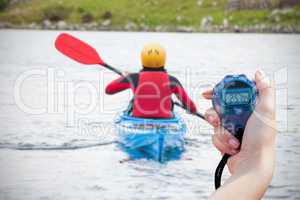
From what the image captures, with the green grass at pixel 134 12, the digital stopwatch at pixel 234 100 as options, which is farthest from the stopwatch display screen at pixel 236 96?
the green grass at pixel 134 12

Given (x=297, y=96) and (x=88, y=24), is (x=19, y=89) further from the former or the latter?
(x=88, y=24)

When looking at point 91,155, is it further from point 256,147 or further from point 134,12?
point 134,12

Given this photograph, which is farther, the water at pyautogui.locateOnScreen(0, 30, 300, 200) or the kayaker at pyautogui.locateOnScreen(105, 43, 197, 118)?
the kayaker at pyautogui.locateOnScreen(105, 43, 197, 118)

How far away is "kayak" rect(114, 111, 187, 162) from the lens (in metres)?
7.36

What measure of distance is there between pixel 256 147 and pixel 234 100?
18cm

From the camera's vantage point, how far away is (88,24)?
269ft

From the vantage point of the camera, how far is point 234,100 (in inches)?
66.6

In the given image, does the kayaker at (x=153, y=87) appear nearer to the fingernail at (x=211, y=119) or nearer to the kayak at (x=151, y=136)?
the kayak at (x=151, y=136)

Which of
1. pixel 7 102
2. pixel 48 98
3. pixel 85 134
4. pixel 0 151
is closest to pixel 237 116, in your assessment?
pixel 0 151

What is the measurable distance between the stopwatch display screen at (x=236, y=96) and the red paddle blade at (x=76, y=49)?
6.87 metres

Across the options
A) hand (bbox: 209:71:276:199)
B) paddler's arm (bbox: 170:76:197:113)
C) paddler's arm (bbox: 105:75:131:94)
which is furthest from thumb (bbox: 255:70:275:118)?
paddler's arm (bbox: 105:75:131:94)

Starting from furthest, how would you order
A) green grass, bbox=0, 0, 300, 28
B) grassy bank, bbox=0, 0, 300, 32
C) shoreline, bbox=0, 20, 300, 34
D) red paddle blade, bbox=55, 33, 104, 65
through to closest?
green grass, bbox=0, 0, 300, 28, grassy bank, bbox=0, 0, 300, 32, shoreline, bbox=0, 20, 300, 34, red paddle blade, bbox=55, 33, 104, 65

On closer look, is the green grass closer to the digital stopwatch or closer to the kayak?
the kayak

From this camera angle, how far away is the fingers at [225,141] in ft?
5.97
